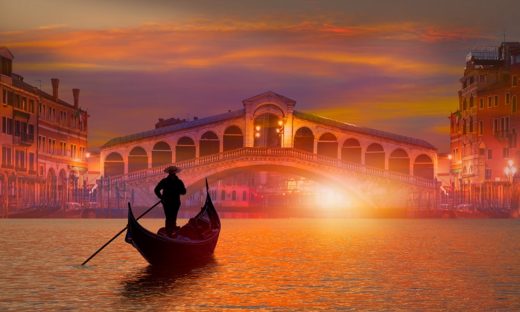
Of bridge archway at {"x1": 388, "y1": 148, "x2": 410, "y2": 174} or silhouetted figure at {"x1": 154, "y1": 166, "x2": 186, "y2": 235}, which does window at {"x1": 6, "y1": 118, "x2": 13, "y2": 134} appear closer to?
bridge archway at {"x1": 388, "y1": 148, "x2": 410, "y2": 174}

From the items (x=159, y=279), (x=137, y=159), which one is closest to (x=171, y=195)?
(x=159, y=279)

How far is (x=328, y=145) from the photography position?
63406 mm

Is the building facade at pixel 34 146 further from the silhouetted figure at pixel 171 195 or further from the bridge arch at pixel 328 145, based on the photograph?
the silhouetted figure at pixel 171 195

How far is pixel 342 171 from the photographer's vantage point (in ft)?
190

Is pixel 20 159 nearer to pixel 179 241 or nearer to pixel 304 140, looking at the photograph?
pixel 304 140

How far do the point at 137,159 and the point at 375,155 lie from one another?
52.0ft

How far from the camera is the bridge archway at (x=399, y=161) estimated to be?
2486 inches

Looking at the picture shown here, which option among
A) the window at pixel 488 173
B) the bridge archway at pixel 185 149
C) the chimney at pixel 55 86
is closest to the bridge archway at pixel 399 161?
the window at pixel 488 173

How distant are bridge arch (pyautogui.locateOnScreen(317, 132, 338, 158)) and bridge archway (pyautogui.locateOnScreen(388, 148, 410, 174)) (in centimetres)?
372

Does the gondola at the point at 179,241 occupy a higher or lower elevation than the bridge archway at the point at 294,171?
lower

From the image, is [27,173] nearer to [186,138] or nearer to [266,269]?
[186,138]

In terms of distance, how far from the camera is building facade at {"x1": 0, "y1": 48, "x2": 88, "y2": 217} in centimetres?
4988

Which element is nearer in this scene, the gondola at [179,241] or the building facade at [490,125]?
the gondola at [179,241]

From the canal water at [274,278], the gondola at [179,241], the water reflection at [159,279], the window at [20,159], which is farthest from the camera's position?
the window at [20,159]
